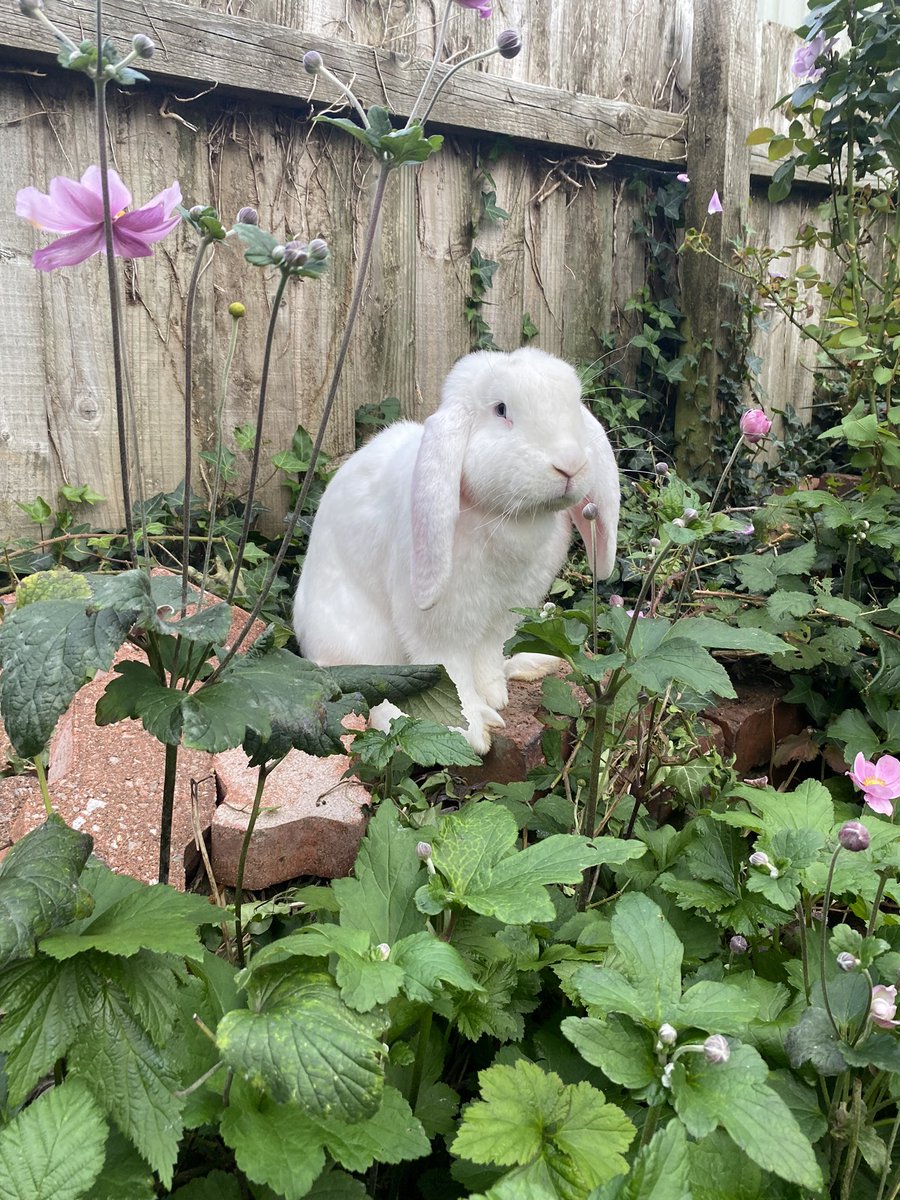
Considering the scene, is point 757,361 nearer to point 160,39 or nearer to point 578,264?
point 578,264

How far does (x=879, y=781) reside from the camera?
3.70 feet

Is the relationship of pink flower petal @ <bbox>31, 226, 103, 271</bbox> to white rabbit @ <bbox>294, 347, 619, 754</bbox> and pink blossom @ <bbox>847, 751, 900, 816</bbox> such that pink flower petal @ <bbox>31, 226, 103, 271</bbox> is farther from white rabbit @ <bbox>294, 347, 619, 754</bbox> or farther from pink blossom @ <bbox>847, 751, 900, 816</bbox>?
pink blossom @ <bbox>847, 751, 900, 816</bbox>

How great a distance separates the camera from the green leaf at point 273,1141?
76 cm

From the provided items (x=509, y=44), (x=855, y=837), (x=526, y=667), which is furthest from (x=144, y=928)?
(x=526, y=667)

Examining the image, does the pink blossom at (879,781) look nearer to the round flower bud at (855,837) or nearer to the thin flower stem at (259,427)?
the round flower bud at (855,837)

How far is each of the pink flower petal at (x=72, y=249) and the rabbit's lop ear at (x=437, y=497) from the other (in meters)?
0.85

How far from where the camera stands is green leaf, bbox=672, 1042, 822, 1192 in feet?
2.46

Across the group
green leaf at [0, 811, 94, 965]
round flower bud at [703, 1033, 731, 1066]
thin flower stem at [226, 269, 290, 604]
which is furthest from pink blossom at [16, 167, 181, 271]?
round flower bud at [703, 1033, 731, 1066]

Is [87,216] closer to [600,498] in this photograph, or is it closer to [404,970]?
[404,970]

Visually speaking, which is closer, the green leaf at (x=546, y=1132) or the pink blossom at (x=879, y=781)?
the green leaf at (x=546, y=1132)

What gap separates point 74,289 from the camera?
2773mm

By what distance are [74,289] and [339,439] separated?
1.03m

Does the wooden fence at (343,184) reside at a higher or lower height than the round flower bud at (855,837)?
higher

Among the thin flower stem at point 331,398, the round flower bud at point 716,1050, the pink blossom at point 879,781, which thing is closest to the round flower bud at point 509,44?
the thin flower stem at point 331,398
